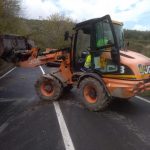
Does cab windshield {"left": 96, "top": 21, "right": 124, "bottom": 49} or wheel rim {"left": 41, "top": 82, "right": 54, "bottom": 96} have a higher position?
cab windshield {"left": 96, "top": 21, "right": 124, "bottom": 49}

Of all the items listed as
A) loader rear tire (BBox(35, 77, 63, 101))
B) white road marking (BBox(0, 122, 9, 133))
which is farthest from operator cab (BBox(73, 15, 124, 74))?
white road marking (BBox(0, 122, 9, 133))

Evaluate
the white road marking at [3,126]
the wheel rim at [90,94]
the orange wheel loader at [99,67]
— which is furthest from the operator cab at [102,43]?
the white road marking at [3,126]

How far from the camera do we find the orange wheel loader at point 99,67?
975 cm

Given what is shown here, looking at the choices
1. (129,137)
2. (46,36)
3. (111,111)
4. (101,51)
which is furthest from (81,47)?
(46,36)

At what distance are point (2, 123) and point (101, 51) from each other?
358 cm

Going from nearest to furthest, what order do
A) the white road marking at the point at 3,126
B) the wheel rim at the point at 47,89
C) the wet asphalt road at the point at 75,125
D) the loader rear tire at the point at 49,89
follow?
the wet asphalt road at the point at 75,125
the white road marking at the point at 3,126
the loader rear tire at the point at 49,89
the wheel rim at the point at 47,89

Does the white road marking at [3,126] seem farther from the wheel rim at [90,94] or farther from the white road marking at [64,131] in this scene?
the wheel rim at [90,94]

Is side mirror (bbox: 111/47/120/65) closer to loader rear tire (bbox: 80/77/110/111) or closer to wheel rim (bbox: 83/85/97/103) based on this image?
loader rear tire (bbox: 80/77/110/111)

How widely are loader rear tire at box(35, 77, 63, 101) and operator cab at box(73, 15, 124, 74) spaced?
127 centimetres

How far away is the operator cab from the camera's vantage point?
995 centimetres

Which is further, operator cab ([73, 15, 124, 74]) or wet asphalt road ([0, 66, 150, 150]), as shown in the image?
operator cab ([73, 15, 124, 74])

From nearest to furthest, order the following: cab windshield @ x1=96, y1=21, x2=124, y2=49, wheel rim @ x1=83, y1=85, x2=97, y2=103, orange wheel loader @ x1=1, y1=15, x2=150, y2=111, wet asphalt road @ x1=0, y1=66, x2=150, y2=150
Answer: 1. wet asphalt road @ x1=0, y1=66, x2=150, y2=150
2. orange wheel loader @ x1=1, y1=15, x2=150, y2=111
3. cab windshield @ x1=96, y1=21, x2=124, y2=49
4. wheel rim @ x1=83, y1=85, x2=97, y2=103

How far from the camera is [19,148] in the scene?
22.6 ft

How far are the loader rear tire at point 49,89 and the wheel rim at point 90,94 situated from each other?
145 centimetres
